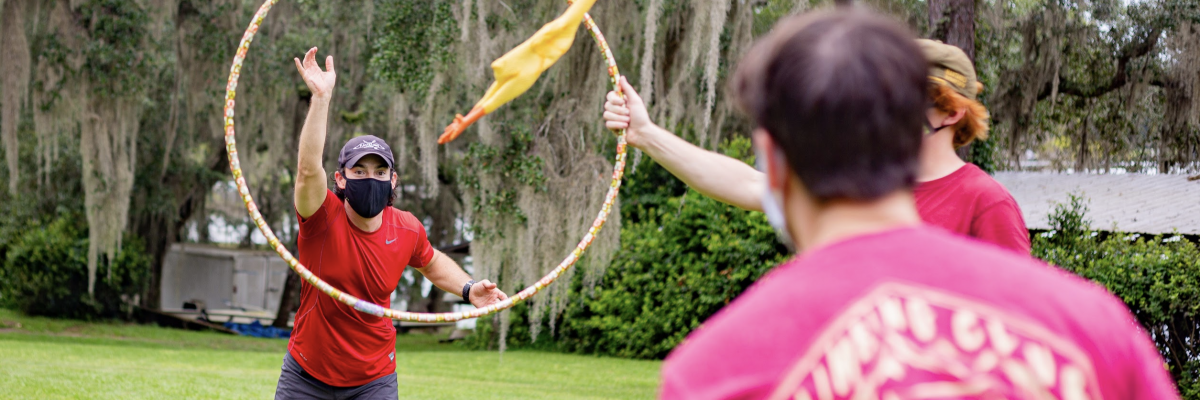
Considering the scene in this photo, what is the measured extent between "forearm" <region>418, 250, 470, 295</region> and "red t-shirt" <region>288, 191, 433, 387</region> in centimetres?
40

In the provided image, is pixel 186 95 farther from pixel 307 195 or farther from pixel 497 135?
pixel 307 195

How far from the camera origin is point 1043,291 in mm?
1132

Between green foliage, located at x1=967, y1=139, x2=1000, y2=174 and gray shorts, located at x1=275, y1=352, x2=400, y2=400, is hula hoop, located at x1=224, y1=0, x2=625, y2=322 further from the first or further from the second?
green foliage, located at x1=967, y1=139, x2=1000, y2=174

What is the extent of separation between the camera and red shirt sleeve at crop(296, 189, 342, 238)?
4.09 meters

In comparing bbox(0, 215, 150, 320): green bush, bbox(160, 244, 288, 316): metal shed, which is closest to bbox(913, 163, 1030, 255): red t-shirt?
bbox(0, 215, 150, 320): green bush

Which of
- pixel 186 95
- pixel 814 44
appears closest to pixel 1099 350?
pixel 814 44

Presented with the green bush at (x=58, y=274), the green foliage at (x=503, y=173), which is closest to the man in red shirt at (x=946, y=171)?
the green foliage at (x=503, y=173)

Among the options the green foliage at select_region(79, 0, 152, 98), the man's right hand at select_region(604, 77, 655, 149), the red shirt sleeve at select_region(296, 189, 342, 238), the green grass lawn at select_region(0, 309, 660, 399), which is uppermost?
the green foliage at select_region(79, 0, 152, 98)

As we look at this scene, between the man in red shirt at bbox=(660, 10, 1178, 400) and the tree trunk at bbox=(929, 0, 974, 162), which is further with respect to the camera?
the tree trunk at bbox=(929, 0, 974, 162)

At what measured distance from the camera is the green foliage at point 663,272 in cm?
1392

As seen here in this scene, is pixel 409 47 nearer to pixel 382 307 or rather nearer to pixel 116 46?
pixel 116 46

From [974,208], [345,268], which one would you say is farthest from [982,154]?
[974,208]

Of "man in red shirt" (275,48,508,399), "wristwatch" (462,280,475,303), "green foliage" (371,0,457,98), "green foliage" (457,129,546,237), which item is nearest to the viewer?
"man in red shirt" (275,48,508,399)

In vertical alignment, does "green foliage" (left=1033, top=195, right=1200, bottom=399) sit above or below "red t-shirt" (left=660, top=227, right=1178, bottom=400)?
below
